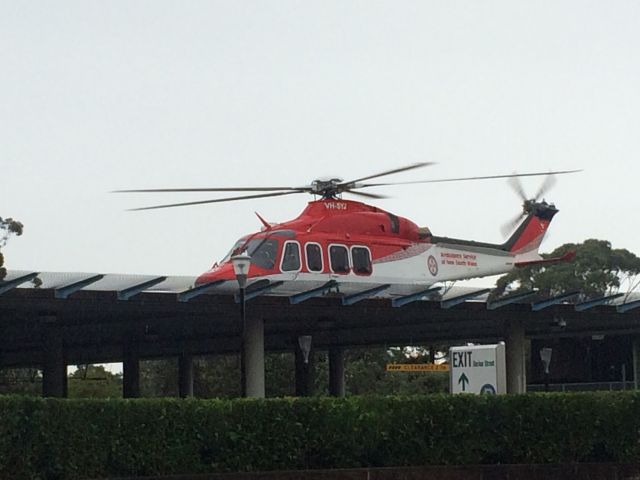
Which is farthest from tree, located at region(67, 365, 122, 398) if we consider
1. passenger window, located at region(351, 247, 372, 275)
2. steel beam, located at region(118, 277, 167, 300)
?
steel beam, located at region(118, 277, 167, 300)

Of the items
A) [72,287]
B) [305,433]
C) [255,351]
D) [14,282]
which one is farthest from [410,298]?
[305,433]

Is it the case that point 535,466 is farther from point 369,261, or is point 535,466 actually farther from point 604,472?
point 369,261

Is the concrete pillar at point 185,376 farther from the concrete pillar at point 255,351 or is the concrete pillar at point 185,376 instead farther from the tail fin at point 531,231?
the concrete pillar at point 255,351

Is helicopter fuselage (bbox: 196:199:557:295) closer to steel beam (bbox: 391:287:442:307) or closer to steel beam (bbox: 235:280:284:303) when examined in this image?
steel beam (bbox: 391:287:442:307)

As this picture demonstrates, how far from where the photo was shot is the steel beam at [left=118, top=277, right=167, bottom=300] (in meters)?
30.3

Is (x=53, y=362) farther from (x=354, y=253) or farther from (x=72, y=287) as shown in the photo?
(x=72, y=287)

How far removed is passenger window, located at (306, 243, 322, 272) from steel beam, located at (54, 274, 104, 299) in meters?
9.47

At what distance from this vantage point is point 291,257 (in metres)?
37.1

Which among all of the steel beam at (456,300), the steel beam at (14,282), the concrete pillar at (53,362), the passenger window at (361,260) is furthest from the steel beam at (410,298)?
the concrete pillar at (53,362)

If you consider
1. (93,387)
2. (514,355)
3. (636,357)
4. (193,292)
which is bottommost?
(93,387)

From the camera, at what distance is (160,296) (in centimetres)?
3158

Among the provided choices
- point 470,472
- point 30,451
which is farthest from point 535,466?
point 30,451

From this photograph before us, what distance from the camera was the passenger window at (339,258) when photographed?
3819cm

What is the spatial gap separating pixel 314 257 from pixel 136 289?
340 inches
